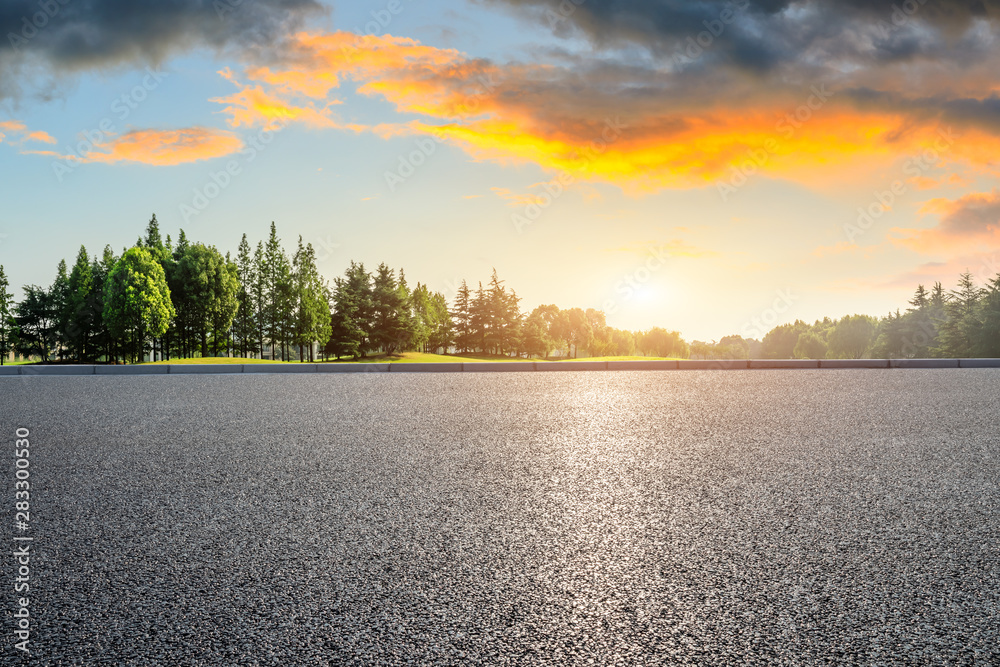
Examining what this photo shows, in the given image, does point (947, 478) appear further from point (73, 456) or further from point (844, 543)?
point (73, 456)

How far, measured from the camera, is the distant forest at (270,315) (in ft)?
169

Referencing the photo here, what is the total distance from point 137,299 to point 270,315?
414 inches

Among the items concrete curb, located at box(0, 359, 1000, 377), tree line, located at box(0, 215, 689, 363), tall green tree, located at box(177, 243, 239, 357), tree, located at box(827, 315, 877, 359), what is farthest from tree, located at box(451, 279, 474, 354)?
tree, located at box(827, 315, 877, 359)

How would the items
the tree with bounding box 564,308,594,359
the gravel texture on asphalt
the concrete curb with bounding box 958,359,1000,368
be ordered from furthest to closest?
1. the tree with bounding box 564,308,594,359
2. the concrete curb with bounding box 958,359,1000,368
3. the gravel texture on asphalt

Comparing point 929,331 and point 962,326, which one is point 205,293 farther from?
point 929,331

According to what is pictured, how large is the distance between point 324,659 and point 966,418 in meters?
10.9

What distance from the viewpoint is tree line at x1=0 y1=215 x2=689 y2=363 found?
5175cm

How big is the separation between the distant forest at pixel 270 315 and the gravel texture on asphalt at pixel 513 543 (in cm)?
4524

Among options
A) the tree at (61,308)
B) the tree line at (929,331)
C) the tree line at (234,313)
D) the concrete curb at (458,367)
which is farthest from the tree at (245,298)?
the tree line at (929,331)

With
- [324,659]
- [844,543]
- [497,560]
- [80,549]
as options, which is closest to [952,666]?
[844,543]

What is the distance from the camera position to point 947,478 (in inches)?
236

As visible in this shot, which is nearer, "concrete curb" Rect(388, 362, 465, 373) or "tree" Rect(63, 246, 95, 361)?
"concrete curb" Rect(388, 362, 465, 373)

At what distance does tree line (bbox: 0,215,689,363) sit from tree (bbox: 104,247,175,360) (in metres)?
0.09

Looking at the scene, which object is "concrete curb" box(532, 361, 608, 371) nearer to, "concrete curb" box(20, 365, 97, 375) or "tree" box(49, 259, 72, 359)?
"concrete curb" box(20, 365, 97, 375)
